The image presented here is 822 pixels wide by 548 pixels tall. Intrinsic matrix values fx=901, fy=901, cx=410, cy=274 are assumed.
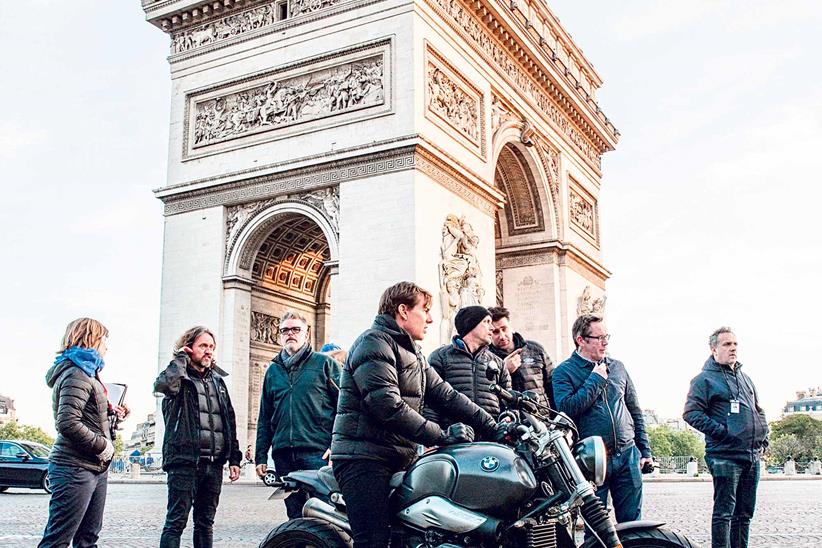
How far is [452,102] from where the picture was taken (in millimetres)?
20891

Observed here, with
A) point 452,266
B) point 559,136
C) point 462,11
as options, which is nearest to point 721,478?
point 452,266

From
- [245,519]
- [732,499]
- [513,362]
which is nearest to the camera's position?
[732,499]

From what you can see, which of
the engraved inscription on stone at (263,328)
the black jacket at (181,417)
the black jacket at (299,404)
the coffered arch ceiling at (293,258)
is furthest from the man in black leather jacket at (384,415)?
the engraved inscription on stone at (263,328)

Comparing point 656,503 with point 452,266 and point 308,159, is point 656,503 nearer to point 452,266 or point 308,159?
point 452,266

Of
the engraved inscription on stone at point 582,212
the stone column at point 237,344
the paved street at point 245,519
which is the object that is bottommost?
the paved street at point 245,519

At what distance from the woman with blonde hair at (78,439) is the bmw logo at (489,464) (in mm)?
2392

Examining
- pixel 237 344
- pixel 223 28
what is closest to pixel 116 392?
pixel 237 344

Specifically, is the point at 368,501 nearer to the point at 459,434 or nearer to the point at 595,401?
the point at 459,434

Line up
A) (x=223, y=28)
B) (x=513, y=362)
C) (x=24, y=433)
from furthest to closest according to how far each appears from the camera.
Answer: (x=24, y=433), (x=223, y=28), (x=513, y=362)

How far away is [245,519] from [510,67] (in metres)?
17.0

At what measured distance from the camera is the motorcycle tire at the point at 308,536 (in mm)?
4500

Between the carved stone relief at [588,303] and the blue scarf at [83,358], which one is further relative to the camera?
the carved stone relief at [588,303]

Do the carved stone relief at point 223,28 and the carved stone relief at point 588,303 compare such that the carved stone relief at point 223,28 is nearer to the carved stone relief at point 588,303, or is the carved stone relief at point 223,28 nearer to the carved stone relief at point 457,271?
the carved stone relief at point 457,271

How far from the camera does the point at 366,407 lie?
431 cm
